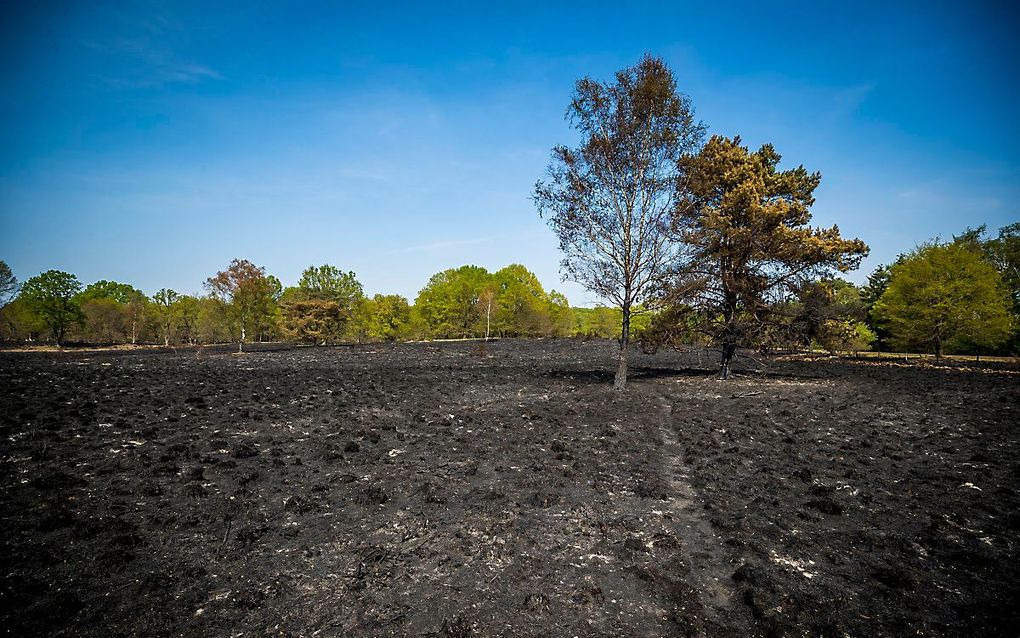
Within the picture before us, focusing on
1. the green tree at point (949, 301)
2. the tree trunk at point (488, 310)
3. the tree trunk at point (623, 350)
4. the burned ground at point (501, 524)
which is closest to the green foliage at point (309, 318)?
the tree trunk at point (488, 310)

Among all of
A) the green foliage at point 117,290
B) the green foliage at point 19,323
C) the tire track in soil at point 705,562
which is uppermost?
the green foliage at point 117,290

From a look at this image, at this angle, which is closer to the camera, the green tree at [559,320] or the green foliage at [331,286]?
the green foliage at [331,286]

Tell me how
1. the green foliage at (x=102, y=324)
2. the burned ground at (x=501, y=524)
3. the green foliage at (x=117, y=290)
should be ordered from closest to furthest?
1. the burned ground at (x=501, y=524)
2. the green foliage at (x=102, y=324)
3. the green foliage at (x=117, y=290)

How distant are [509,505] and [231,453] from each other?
7.46m

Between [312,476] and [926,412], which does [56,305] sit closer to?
[312,476]

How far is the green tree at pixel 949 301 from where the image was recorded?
3494 centimetres

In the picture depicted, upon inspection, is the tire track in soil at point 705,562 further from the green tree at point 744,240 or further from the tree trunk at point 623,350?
the green tree at point 744,240

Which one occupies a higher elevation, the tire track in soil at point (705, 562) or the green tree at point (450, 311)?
the green tree at point (450, 311)

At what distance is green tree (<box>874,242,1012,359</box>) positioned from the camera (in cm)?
3494

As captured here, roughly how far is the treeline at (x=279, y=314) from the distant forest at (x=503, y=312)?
0.23 m

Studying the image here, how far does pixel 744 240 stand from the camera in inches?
891

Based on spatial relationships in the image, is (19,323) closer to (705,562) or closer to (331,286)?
(331,286)

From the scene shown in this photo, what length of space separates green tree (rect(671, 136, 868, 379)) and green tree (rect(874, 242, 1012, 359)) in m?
22.4

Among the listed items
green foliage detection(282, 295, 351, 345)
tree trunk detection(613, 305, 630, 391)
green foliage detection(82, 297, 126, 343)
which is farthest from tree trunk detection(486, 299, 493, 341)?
green foliage detection(82, 297, 126, 343)
